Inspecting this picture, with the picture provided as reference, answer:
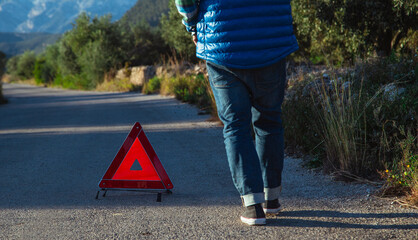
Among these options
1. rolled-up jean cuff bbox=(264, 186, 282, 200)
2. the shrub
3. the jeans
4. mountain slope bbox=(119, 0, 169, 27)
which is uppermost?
mountain slope bbox=(119, 0, 169, 27)

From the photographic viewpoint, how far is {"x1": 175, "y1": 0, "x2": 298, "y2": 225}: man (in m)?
2.84

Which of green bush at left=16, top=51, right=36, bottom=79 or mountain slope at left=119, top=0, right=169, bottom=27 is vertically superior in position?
mountain slope at left=119, top=0, right=169, bottom=27

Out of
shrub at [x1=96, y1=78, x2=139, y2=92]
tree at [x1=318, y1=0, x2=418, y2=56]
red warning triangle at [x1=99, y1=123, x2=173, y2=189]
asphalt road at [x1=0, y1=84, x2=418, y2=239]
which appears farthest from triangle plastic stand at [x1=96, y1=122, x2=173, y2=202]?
shrub at [x1=96, y1=78, x2=139, y2=92]

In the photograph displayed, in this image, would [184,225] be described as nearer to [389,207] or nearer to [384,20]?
[389,207]

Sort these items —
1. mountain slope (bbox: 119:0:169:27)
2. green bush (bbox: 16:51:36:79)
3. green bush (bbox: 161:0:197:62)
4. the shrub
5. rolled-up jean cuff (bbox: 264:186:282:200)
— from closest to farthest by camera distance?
rolled-up jean cuff (bbox: 264:186:282:200) < the shrub < green bush (bbox: 161:0:197:62) < green bush (bbox: 16:51:36:79) < mountain slope (bbox: 119:0:169:27)

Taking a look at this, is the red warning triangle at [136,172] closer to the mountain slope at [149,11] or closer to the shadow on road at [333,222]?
the shadow on road at [333,222]

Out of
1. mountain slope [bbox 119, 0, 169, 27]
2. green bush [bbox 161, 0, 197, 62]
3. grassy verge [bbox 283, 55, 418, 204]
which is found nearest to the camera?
grassy verge [bbox 283, 55, 418, 204]

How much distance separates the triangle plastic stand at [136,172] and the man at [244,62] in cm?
112

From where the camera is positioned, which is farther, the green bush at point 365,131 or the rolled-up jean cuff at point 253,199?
the green bush at point 365,131

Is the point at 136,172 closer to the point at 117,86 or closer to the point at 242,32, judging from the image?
the point at 242,32

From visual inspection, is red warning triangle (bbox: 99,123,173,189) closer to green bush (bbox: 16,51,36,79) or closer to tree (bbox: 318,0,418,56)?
tree (bbox: 318,0,418,56)

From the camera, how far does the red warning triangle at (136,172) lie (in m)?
3.87

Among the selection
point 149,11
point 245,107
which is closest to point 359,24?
point 245,107

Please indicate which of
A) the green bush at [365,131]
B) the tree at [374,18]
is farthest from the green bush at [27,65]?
the green bush at [365,131]
